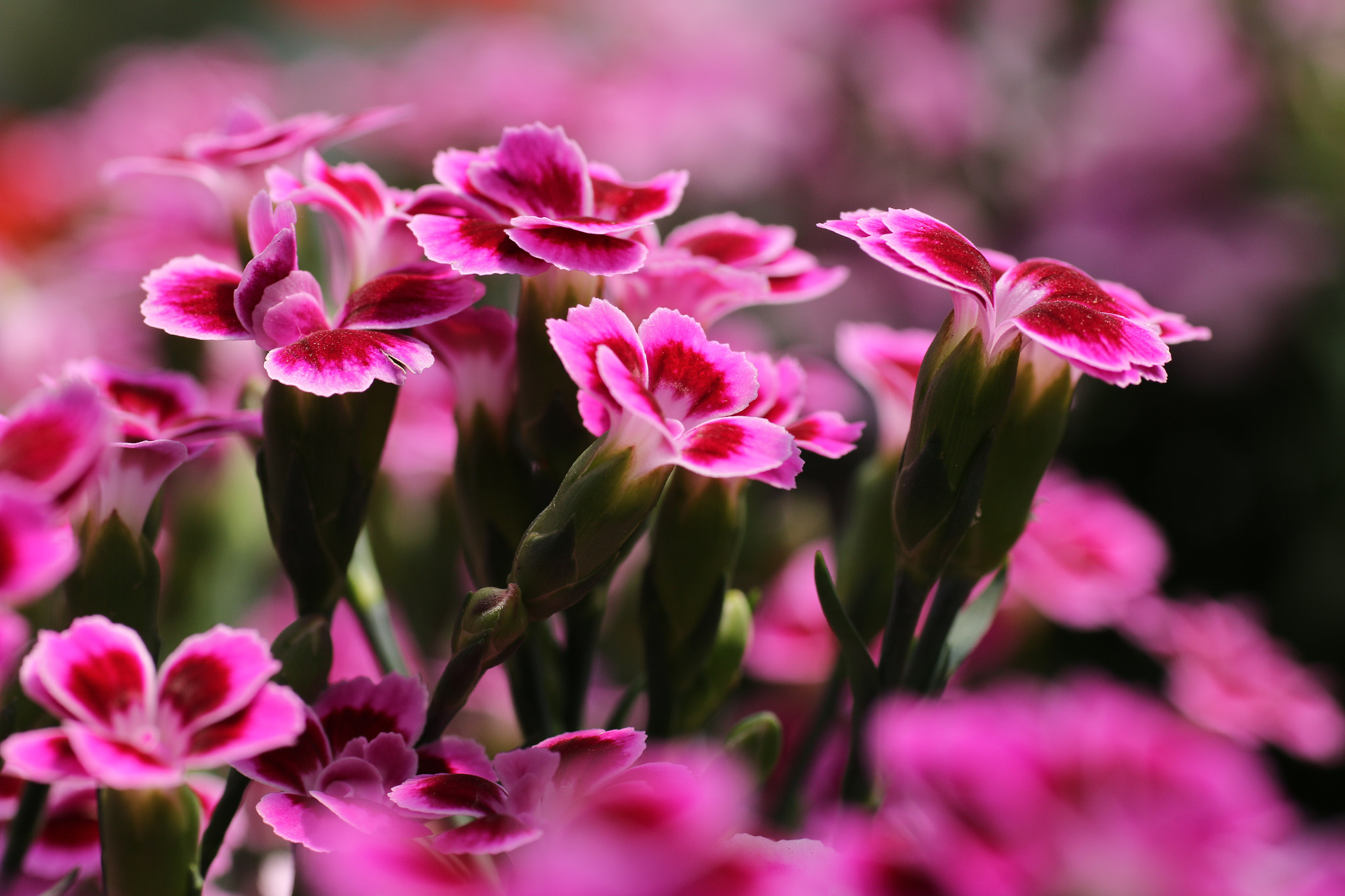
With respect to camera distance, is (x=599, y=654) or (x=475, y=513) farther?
(x=599, y=654)

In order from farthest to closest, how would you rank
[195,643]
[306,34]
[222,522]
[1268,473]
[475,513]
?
1. [306,34]
2. [1268,473]
3. [222,522]
4. [475,513]
5. [195,643]

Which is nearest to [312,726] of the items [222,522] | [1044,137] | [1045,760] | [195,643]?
[195,643]

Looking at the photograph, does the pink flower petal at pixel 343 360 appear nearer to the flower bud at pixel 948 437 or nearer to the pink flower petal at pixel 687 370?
the pink flower petal at pixel 687 370

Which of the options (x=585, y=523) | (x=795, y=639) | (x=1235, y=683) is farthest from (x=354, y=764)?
(x=1235, y=683)

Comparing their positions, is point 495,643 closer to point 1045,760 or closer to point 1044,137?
point 1045,760

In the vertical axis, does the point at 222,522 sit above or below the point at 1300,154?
below

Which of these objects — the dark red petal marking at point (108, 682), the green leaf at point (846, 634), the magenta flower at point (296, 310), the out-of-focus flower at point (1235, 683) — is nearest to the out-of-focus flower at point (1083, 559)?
the out-of-focus flower at point (1235, 683)

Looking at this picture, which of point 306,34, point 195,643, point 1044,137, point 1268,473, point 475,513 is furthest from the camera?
point 306,34
